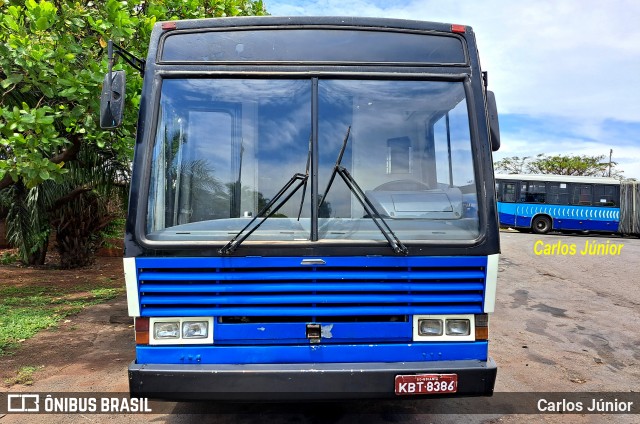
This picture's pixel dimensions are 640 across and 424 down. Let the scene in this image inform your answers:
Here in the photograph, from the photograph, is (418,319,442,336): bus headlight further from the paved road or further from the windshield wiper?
the paved road

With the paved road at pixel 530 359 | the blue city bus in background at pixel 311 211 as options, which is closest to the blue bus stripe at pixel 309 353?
the blue city bus in background at pixel 311 211

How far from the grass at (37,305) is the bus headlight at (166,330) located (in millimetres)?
3352

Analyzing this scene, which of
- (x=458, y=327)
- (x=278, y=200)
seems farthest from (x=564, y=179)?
(x=278, y=200)

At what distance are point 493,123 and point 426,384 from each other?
1.77 metres

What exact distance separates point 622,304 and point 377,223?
7.20m

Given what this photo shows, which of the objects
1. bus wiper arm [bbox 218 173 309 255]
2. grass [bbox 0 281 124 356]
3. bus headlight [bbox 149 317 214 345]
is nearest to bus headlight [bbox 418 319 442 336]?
bus wiper arm [bbox 218 173 309 255]

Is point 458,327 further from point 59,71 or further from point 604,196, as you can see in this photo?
point 604,196

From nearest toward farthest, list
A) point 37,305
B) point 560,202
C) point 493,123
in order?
point 493,123 → point 37,305 → point 560,202

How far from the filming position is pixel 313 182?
9.75 ft

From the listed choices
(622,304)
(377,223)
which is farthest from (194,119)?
(622,304)

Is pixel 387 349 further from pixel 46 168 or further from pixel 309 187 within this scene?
pixel 46 168

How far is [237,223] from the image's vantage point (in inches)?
118

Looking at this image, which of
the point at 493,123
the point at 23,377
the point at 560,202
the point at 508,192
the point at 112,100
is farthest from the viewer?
the point at 508,192

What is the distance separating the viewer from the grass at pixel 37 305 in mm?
5863
